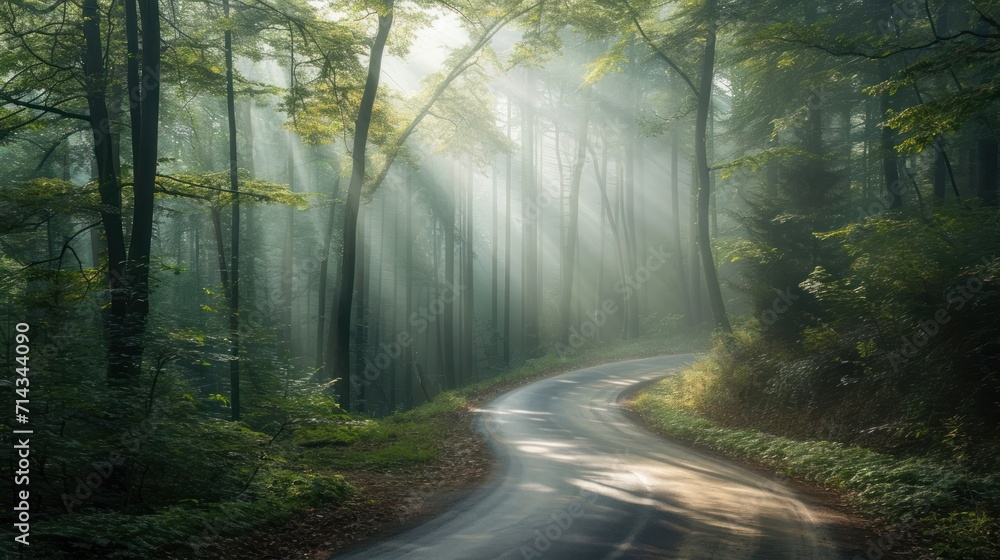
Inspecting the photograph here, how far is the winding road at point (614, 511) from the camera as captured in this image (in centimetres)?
692

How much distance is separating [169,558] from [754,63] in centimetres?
1986

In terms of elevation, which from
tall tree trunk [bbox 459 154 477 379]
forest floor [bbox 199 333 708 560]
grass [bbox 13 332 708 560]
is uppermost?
tall tree trunk [bbox 459 154 477 379]

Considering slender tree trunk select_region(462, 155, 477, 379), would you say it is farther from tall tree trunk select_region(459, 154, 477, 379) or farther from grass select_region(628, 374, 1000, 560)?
grass select_region(628, 374, 1000, 560)

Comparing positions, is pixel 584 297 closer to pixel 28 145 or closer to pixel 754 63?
pixel 754 63

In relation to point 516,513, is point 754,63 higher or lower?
higher

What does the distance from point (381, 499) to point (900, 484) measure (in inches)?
299

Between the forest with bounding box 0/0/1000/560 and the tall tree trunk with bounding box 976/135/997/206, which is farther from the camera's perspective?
the tall tree trunk with bounding box 976/135/997/206

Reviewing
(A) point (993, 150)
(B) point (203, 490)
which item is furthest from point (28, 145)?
(A) point (993, 150)

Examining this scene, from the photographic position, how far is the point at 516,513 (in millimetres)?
8539

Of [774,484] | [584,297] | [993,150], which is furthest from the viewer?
[584,297]

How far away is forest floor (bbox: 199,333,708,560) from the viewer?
7258 millimetres

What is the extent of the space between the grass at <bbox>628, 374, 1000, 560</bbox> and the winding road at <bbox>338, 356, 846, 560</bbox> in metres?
0.85

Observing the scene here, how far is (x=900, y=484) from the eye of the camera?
8.93 m

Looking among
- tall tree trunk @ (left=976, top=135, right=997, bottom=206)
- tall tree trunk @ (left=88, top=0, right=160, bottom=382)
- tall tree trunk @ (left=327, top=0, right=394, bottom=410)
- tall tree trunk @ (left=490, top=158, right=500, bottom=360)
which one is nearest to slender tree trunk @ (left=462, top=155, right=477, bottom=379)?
tall tree trunk @ (left=490, top=158, right=500, bottom=360)
